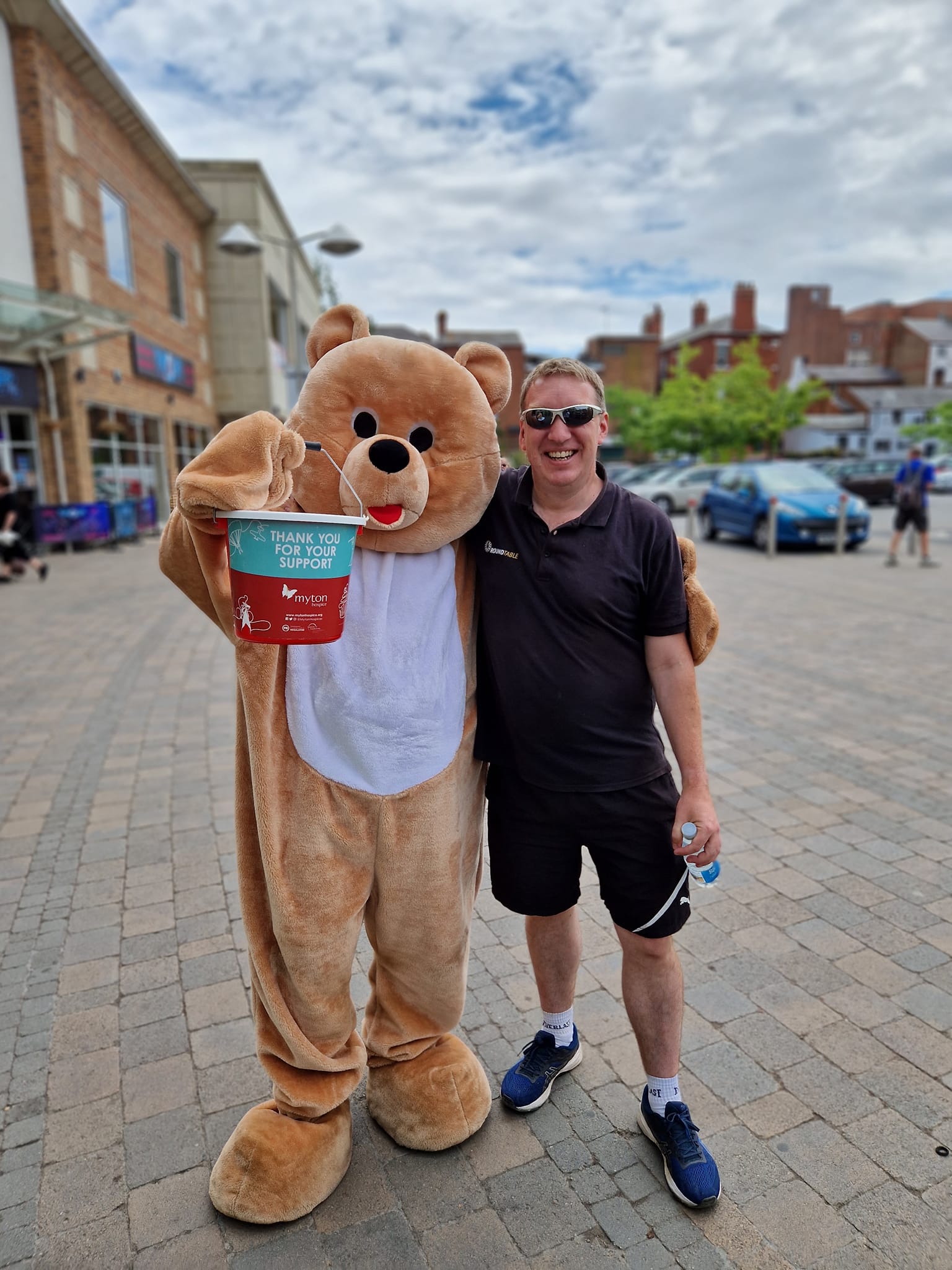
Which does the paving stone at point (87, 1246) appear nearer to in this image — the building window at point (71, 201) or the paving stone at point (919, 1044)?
the paving stone at point (919, 1044)

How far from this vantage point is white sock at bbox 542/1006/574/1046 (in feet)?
8.22

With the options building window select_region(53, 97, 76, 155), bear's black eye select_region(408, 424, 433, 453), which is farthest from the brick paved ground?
building window select_region(53, 97, 76, 155)

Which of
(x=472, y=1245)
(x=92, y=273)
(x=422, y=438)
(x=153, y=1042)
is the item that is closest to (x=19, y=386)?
(x=92, y=273)

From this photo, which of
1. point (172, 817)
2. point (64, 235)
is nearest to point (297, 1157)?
point (172, 817)

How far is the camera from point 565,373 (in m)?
2.13

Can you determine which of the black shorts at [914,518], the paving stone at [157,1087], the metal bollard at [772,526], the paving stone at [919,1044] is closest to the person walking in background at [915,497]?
the black shorts at [914,518]

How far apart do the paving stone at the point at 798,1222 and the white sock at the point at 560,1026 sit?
63 cm

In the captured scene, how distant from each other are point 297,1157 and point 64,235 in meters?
17.5

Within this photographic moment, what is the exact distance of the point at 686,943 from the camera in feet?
10.6

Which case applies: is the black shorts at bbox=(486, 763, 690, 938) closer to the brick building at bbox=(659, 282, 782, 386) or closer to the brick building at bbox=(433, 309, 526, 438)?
the brick building at bbox=(433, 309, 526, 438)

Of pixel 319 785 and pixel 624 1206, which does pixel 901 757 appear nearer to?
pixel 624 1206

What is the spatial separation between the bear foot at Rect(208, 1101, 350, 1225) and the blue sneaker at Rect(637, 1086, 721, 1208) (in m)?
0.82

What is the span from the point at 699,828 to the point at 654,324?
68.7 meters

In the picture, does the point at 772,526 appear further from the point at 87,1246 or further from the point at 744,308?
the point at 744,308
